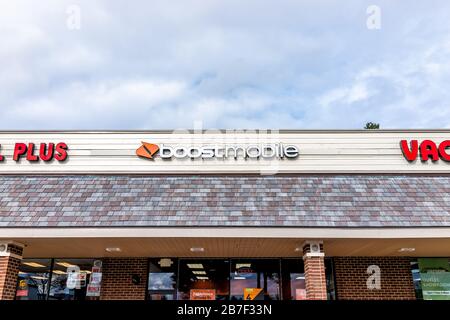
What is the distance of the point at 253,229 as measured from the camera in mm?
8766

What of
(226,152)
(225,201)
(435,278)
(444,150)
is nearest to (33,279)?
(225,201)

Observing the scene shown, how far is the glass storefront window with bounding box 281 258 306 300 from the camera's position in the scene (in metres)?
11.1

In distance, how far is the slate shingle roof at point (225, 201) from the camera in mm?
9031

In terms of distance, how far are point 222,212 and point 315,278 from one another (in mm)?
2555

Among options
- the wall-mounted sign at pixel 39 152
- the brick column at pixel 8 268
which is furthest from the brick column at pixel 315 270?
the wall-mounted sign at pixel 39 152

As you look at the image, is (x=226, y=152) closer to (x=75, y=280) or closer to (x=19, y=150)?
(x=75, y=280)

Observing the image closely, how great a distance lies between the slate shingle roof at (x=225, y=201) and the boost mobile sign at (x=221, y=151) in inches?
29.2

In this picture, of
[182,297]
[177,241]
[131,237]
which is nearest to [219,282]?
[182,297]

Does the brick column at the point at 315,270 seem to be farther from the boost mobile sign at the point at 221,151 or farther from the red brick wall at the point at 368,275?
the boost mobile sign at the point at 221,151

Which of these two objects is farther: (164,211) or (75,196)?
(75,196)

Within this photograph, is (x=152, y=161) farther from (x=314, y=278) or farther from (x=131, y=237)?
(x=314, y=278)

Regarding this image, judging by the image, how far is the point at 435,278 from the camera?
11258 mm

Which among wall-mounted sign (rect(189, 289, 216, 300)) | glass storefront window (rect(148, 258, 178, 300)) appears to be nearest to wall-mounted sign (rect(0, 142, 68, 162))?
glass storefront window (rect(148, 258, 178, 300))
